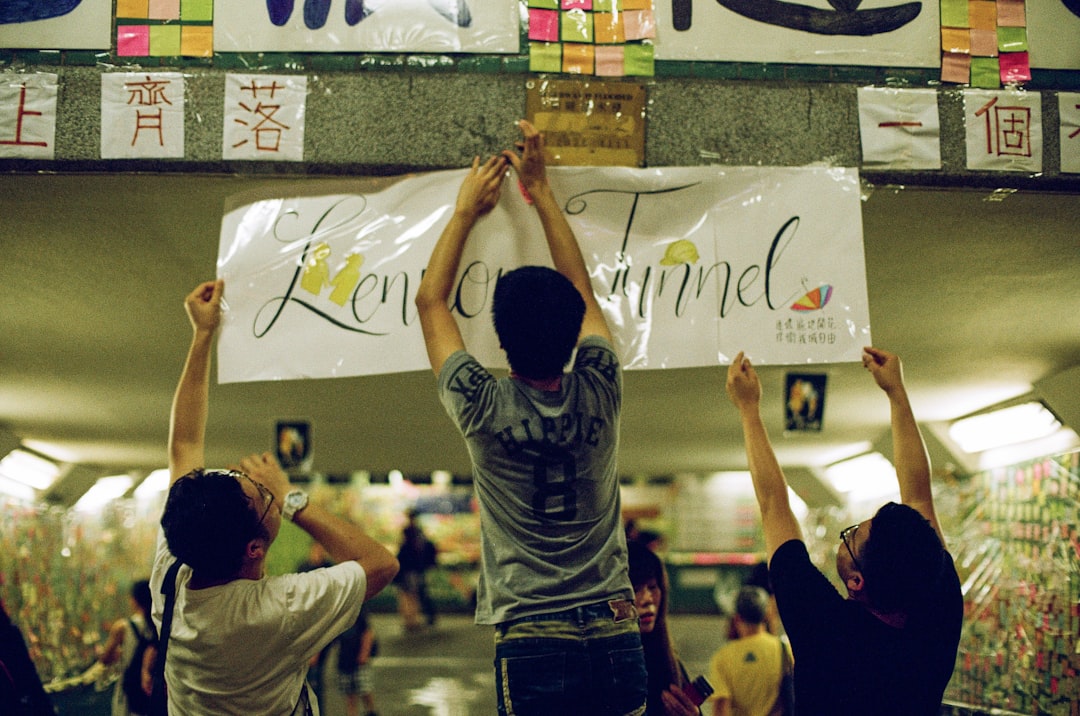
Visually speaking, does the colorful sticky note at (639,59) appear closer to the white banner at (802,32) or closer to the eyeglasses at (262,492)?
the white banner at (802,32)

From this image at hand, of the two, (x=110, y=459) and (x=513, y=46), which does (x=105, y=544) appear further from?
(x=513, y=46)

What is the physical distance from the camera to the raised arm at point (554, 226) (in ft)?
8.16

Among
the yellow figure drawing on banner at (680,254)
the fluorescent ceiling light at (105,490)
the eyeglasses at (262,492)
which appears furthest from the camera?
the fluorescent ceiling light at (105,490)

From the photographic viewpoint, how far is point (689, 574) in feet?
64.4

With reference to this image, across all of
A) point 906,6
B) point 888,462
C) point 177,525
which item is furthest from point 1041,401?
point 177,525

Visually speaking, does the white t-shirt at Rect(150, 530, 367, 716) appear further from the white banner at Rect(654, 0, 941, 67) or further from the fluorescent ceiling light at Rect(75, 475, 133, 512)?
the fluorescent ceiling light at Rect(75, 475, 133, 512)

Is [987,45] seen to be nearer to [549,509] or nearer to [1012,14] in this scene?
[1012,14]

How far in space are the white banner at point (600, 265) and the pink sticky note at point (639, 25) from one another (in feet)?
1.64

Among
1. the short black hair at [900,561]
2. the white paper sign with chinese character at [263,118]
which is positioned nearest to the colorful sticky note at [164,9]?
the white paper sign with chinese character at [263,118]

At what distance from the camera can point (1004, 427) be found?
8789mm

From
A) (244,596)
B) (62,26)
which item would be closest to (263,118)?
(62,26)

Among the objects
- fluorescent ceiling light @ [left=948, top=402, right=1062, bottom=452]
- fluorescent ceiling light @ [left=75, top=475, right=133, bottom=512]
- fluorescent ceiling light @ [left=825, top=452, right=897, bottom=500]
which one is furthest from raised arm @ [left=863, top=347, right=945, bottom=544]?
fluorescent ceiling light @ [left=75, top=475, right=133, bottom=512]

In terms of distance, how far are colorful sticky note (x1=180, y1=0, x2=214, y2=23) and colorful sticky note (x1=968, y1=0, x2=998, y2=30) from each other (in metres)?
2.68

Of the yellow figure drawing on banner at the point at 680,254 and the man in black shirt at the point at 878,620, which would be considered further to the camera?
the yellow figure drawing on banner at the point at 680,254
